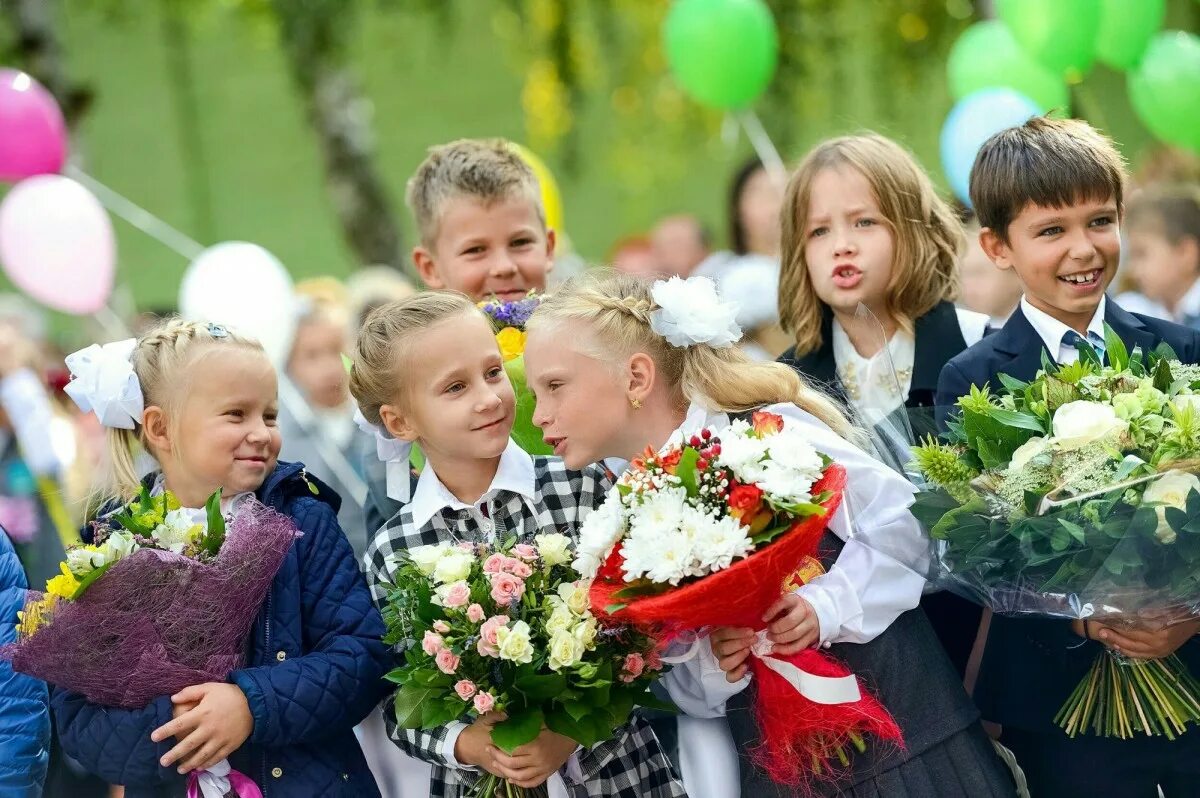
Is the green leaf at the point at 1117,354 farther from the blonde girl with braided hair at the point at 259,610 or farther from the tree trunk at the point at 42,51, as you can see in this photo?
the tree trunk at the point at 42,51

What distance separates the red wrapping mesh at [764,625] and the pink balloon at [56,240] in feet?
14.2

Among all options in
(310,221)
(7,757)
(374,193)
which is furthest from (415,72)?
(7,757)

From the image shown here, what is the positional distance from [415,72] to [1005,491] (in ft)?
40.2

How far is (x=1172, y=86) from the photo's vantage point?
6.92 m

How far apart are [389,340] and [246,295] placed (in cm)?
327

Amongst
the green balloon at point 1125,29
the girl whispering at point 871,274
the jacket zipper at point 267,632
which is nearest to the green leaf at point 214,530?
the jacket zipper at point 267,632

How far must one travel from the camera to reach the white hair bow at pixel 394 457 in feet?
12.4

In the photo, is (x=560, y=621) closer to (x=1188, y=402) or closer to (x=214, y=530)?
(x=214, y=530)

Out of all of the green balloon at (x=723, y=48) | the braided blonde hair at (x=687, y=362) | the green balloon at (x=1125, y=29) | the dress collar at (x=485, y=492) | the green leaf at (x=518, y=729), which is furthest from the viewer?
the green balloon at (x=723, y=48)

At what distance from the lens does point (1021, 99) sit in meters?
6.22

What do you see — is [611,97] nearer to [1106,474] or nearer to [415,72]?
[415,72]

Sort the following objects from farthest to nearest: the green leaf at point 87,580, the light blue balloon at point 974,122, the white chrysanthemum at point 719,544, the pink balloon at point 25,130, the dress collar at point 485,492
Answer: the pink balloon at point 25,130, the light blue balloon at point 974,122, the dress collar at point 485,492, the green leaf at point 87,580, the white chrysanthemum at point 719,544

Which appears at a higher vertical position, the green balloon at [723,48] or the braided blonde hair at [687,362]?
the green balloon at [723,48]

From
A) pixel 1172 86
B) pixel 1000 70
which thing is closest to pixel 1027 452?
pixel 1000 70
